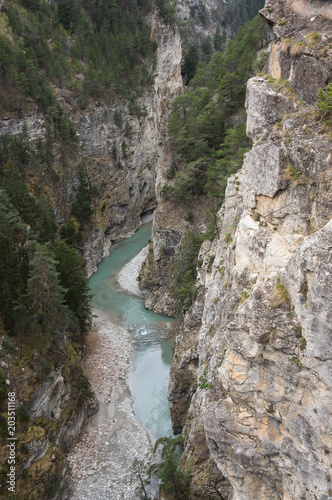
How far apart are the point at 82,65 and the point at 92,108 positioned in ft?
24.6

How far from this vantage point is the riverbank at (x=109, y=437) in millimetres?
19703

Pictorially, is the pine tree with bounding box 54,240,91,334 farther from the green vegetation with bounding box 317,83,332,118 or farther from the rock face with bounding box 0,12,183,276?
the green vegetation with bounding box 317,83,332,118

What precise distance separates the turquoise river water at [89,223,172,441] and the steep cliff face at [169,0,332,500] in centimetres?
1280

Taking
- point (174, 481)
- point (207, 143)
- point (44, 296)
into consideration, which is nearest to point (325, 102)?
point (174, 481)

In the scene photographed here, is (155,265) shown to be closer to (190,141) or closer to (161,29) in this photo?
(190,141)

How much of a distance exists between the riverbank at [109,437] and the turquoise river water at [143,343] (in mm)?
767

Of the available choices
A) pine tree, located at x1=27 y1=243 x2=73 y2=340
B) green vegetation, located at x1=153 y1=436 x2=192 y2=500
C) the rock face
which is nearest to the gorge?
green vegetation, located at x1=153 y1=436 x2=192 y2=500

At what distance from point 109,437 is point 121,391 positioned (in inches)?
164

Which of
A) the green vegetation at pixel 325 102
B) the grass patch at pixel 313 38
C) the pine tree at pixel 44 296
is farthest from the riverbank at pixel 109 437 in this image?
the grass patch at pixel 313 38

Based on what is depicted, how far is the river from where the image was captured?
2036 cm

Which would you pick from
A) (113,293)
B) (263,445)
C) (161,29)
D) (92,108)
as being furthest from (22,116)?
(263,445)

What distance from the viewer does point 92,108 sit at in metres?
50.7

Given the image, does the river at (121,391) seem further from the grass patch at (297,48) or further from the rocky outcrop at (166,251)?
the grass patch at (297,48)

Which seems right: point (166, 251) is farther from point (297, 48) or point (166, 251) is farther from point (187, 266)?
point (297, 48)
